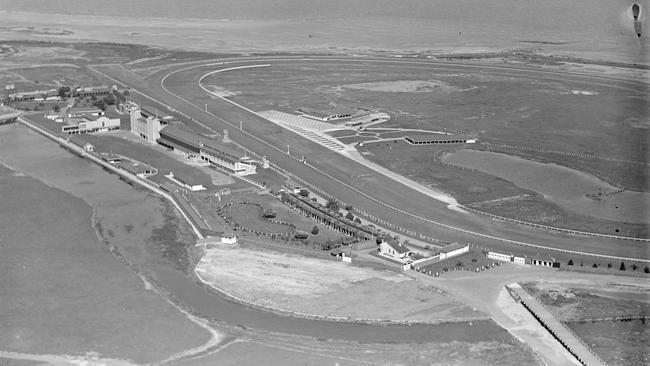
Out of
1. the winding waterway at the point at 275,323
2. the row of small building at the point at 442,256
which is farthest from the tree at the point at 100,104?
the row of small building at the point at 442,256

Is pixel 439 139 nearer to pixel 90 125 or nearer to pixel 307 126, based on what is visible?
pixel 307 126

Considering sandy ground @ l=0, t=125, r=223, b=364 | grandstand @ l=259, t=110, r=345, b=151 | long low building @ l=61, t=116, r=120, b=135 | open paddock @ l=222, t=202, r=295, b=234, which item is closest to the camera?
sandy ground @ l=0, t=125, r=223, b=364

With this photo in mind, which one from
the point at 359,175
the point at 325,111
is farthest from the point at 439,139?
the point at 325,111

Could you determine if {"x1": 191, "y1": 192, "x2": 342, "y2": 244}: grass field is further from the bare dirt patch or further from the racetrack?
the bare dirt patch

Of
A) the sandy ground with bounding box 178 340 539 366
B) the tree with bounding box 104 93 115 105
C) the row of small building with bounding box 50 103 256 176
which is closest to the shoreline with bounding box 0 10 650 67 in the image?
the tree with bounding box 104 93 115 105

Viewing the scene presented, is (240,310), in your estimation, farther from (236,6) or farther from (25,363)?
(236,6)

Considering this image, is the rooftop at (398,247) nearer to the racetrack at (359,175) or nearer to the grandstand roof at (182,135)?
the racetrack at (359,175)

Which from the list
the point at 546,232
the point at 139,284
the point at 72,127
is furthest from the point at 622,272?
the point at 72,127

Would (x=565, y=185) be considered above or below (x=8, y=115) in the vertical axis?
above
